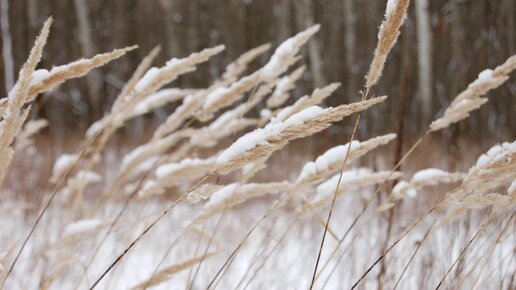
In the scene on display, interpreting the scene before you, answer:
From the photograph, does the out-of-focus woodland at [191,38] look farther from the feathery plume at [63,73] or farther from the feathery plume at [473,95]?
the feathery plume at [63,73]

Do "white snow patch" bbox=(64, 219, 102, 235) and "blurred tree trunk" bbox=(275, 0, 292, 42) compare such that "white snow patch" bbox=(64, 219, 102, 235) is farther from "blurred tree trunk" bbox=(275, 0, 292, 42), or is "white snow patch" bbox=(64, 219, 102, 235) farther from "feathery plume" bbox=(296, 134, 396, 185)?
"blurred tree trunk" bbox=(275, 0, 292, 42)

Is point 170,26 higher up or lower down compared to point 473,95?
higher up

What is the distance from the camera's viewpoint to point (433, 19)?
23.7 feet

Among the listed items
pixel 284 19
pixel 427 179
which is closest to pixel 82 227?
pixel 427 179

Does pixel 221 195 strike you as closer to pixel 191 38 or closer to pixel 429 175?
pixel 429 175

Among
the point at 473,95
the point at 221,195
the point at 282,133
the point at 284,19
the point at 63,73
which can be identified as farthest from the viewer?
the point at 284,19

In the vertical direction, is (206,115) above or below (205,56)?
below

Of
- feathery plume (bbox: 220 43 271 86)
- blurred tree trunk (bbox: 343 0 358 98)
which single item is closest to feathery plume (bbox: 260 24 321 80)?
feathery plume (bbox: 220 43 271 86)

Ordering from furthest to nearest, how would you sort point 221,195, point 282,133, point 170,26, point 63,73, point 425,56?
point 170,26, point 425,56, point 221,195, point 63,73, point 282,133

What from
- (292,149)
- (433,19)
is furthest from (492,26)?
(292,149)

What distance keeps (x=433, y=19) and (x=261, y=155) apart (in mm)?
7041

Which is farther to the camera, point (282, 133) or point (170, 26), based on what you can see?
point (170, 26)

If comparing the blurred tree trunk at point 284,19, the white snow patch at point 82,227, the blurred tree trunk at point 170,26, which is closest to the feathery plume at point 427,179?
the white snow patch at point 82,227

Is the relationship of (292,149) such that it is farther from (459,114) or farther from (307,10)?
(459,114)
